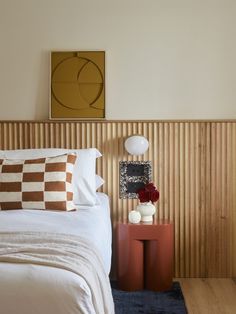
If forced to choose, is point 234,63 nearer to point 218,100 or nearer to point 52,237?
point 218,100

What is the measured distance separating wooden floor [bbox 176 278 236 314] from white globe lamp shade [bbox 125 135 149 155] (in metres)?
1.06

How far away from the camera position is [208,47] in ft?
10.9

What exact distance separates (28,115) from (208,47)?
1538 mm

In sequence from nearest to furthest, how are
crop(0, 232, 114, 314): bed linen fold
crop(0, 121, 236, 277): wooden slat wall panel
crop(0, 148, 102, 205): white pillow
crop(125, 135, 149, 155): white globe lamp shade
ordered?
crop(0, 232, 114, 314): bed linen fold < crop(0, 148, 102, 205): white pillow < crop(125, 135, 149, 155): white globe lamp shade < crop(0, 121, 236, 277): wooden slat wall panel

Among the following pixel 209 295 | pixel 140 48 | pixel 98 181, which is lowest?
pixel 209 295

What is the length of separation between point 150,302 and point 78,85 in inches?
67.4

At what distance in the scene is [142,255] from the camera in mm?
3027

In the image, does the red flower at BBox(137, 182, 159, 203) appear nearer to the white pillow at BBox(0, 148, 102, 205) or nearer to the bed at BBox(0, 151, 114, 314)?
the white pillow at BBox(0, 148, 102, 205)

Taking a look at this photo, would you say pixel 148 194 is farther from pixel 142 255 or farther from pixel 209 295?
pixel 209 295

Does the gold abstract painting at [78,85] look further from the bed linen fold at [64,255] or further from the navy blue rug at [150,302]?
the bed linen fold at [64,255]

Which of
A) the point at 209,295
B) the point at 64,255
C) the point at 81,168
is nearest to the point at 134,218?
the point at 81,168

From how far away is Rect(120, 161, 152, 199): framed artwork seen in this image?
131 inches

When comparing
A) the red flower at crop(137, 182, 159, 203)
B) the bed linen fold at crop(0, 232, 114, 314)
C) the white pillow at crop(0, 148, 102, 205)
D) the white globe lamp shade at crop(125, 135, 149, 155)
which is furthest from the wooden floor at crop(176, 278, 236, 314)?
the bed linen fold at crop(0, 232, 114, 314)

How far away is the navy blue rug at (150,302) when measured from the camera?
264cm
